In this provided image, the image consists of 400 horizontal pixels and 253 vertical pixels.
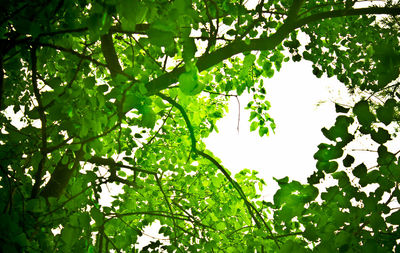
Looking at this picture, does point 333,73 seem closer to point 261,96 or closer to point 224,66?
point 261,96

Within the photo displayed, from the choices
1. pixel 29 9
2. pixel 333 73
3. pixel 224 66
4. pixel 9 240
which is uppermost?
pixel 224 66

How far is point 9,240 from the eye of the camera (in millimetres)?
1035

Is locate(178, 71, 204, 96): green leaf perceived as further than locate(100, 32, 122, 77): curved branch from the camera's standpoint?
No

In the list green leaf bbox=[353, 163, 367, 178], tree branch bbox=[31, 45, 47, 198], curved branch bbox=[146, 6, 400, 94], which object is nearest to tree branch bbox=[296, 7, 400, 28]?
curved branch bbox=[146, 6, 400, 94]

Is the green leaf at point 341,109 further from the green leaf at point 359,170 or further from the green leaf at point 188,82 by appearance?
the green leaf at point 188,82

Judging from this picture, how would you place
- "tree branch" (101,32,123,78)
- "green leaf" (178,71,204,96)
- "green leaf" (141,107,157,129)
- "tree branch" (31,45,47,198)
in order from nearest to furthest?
"green leaf" (178,71,204,96) < "green leaf" (141,107,157,129) < "tree branch" (31,45,47,198) < "tree branch" (101,32,123,78)

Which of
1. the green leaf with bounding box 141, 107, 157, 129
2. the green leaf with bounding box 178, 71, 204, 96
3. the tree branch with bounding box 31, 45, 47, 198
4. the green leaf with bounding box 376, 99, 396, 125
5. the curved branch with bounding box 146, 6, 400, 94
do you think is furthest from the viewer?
the curved branch with bounding box 146, 6, 400, 94

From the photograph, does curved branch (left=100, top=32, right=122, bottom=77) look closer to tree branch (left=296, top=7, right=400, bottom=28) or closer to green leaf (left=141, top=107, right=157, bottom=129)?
tree branch (left=296, top=7, right=400, bottom=28)

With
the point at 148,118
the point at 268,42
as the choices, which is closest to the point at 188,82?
the point at 148,118

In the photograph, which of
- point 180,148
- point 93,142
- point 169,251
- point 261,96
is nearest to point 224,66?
point 261,96

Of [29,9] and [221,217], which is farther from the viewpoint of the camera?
[221,217]

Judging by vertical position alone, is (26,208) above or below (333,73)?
below

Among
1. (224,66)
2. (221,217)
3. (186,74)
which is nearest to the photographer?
(186,74)

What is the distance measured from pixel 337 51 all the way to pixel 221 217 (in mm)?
2484
